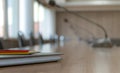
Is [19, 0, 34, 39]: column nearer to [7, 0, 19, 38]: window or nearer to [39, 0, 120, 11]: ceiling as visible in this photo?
[7, 0, 19, 38]: window

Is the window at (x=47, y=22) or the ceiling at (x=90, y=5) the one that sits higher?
the ceiling at (x=90, y=5)

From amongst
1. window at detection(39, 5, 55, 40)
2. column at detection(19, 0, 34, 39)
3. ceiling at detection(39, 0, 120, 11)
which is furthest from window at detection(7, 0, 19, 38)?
ceiling at detection(39, 0, 120, 11)

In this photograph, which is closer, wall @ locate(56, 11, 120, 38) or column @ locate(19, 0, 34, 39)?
column @ locate(19, 0, 34, 39)

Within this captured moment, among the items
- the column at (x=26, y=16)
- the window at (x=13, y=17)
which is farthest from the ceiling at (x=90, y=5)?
the window at (x=13, y=17)

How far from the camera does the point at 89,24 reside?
22.5ft

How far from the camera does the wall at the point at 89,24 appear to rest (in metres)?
6.80

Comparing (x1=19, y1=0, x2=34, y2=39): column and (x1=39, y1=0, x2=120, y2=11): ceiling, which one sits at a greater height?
(x1=39, y1=0, x2=120, y2=11): ceiling

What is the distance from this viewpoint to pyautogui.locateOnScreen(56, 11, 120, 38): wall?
6.80 m

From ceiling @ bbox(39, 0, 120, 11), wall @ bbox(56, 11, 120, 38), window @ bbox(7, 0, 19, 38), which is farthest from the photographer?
wall @ bbox(56, 11, 120, 38)

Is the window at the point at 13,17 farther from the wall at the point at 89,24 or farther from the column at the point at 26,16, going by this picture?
the wall at the point at 89,24

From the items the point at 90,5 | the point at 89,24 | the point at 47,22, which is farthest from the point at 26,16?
the point at 89,24

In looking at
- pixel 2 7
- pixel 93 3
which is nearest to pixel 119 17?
pixel 93 3

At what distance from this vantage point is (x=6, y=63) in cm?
84

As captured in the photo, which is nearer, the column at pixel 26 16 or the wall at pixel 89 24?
the column at pixel 26 16
